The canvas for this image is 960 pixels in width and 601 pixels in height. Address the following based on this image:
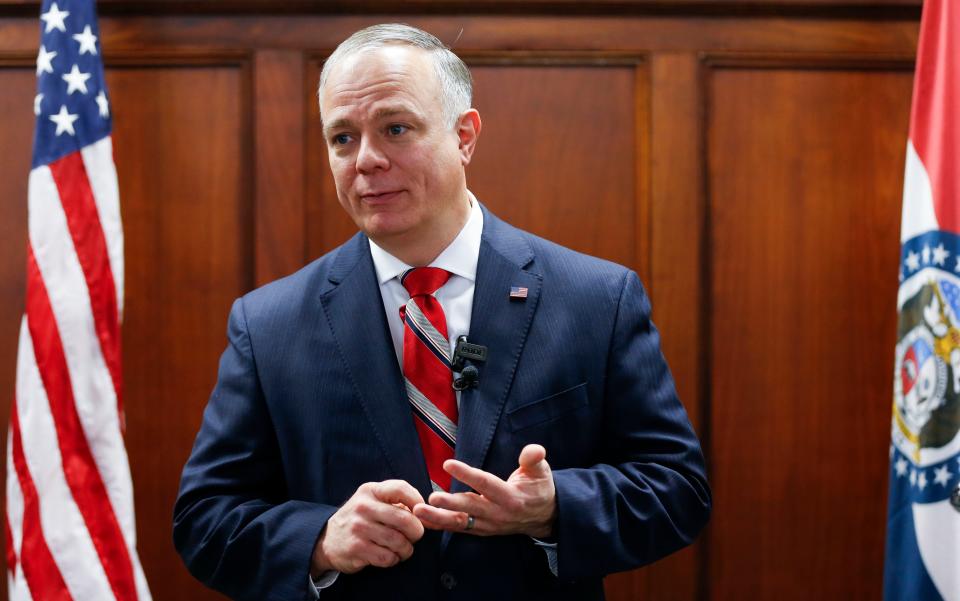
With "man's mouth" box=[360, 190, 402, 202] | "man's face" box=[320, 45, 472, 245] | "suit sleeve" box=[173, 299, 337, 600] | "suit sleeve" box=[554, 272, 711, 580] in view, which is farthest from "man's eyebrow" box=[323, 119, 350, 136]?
"suit sleeve" box=[554, 272, 711, 580]

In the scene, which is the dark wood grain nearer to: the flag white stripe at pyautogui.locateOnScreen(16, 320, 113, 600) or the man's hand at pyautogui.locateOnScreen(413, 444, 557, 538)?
the flag white stripe at pyautogui.locateOnScreen(16, 320, 113, 600)

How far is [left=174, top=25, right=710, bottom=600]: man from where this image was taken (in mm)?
1700

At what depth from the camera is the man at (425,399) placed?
1700 millimetres

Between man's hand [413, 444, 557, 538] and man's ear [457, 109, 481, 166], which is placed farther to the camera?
man's ear [457, 109, 481, 166]

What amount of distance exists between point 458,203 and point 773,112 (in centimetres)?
138

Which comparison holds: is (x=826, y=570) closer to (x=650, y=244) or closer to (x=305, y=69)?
(x=650, y=244)

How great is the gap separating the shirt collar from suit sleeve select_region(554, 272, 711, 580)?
29cm

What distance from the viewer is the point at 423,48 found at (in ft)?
6.04

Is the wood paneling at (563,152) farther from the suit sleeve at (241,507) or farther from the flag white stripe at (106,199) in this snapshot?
the suit sleeve at (241,507)

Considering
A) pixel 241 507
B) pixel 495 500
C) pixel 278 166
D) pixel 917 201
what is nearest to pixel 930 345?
pixel 917 201

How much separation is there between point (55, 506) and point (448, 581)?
1.14 meters

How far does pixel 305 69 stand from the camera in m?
2.85

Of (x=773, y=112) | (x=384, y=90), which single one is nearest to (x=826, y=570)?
(x=773, y=112)

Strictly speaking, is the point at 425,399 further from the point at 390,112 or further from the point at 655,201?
the point at 655,201
